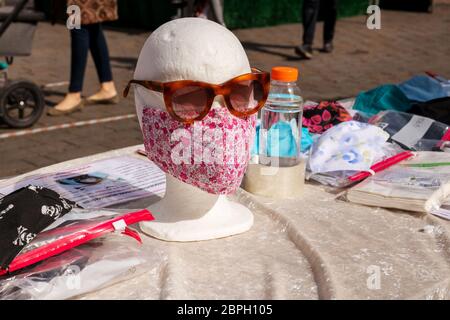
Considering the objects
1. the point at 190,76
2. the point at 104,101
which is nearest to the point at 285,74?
the point at 190,76

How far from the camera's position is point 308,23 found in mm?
6562

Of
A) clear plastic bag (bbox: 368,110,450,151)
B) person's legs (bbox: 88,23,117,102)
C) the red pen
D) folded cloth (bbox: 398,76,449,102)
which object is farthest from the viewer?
person's legs (bbox: 88,23,117,102)

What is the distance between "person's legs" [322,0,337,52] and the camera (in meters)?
6.75

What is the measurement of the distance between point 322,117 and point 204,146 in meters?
0.97

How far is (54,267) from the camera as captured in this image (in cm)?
→ 131

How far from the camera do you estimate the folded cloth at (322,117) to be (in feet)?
7.52

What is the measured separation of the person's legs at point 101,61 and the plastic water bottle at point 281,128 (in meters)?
2.59

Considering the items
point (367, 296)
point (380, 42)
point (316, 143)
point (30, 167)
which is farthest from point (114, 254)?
point (380, 42)

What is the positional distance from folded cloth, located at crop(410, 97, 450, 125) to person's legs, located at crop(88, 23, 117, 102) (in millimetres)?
2496

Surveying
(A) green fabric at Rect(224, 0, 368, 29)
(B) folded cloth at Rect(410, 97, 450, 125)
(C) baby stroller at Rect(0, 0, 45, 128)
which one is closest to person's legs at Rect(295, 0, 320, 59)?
(A) green fabric at Rect(224, 0, 368, 29)

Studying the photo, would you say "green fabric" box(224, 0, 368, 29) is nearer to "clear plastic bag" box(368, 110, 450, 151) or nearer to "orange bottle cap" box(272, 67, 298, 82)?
"clear plastic bag" box(368, 110, 450, 151)

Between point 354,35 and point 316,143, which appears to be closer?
point 316,143
